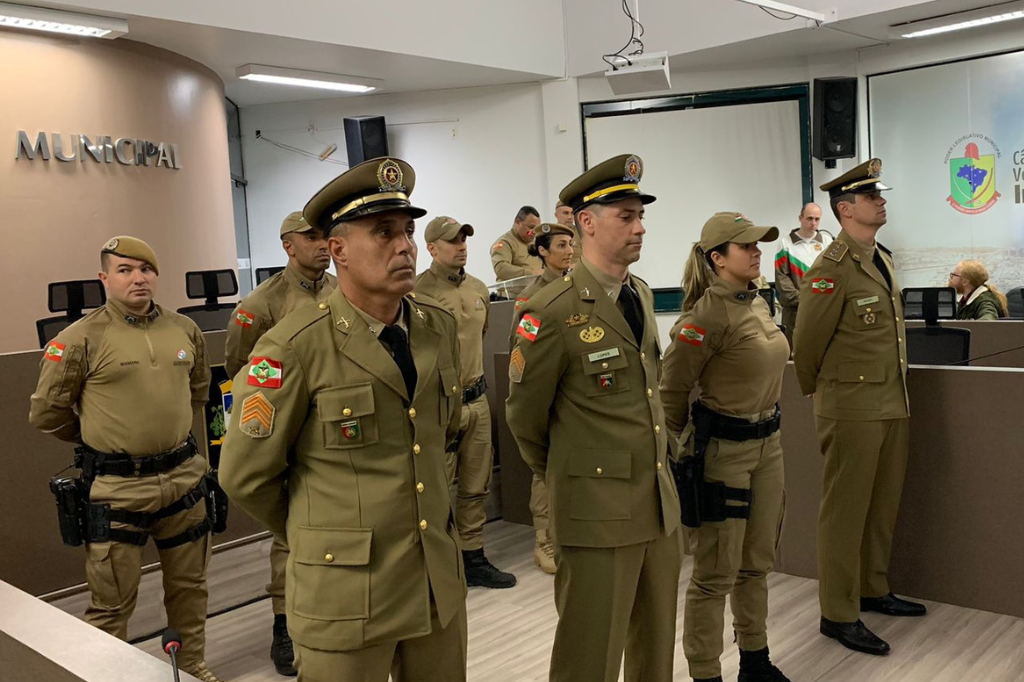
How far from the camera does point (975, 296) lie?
6.02 metres

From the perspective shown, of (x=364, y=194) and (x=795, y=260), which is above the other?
(x=364, y=194)

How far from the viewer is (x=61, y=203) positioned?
283 inches

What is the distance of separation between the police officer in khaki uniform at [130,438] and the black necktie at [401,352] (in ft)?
5.68

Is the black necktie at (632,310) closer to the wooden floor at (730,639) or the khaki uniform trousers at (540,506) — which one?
the wooden floor at (730,639)

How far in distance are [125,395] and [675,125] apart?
812 cm

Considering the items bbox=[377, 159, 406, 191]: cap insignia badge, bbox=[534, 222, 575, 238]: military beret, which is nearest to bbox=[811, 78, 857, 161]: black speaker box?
bbox=[534, 222, 575, 238]: military beret

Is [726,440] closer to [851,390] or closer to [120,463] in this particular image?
[851,390]

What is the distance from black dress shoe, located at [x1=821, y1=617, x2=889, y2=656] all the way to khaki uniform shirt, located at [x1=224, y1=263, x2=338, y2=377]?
8.26 ft

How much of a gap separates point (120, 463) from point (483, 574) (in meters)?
2.00

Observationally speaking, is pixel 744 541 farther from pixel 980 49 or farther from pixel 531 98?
pixel 531 98

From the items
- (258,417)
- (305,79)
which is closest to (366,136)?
(305,79)

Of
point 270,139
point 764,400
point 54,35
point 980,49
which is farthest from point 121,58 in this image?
point 980,49

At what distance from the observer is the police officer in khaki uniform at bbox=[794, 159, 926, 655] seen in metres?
3.70

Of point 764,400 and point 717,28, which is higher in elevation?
point 717,28
